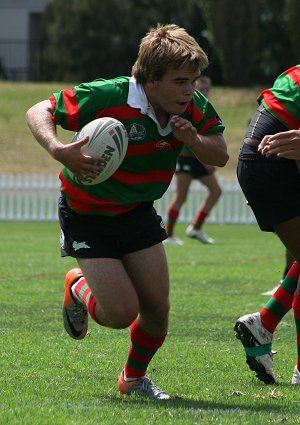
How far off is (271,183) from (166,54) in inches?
38.5

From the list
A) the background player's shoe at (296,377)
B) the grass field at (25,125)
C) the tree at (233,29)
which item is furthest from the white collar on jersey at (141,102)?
the tree at (233,29)

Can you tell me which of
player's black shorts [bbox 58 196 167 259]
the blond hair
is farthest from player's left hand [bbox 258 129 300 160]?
player's black shorts [bbox 58 196 167 259]

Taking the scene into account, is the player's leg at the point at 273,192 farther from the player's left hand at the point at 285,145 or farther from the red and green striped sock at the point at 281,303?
the red and green striped sock at the point at 281,303

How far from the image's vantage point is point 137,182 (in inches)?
236

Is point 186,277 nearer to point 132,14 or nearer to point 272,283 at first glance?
point 272,283

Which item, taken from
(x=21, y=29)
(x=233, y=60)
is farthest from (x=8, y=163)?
(x=21, y=29)

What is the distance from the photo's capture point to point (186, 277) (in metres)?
12.4

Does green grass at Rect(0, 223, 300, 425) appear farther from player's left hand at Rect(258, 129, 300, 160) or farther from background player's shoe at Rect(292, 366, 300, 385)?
player's left hand at Rect(258, 129, 300, 160)

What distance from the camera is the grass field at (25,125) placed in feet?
109

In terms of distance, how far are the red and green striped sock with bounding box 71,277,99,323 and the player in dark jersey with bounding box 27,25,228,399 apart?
13mm

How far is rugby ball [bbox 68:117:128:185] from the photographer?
222 inches

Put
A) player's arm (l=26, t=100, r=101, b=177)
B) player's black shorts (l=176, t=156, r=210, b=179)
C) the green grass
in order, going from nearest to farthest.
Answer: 1. the green grass
2. player's arm (l=26, t=100, r=101, b=177)
3. player's black shorts (l=176, t=156, r=210, b=179)

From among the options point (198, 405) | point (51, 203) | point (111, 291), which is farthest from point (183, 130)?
point (51, 203)

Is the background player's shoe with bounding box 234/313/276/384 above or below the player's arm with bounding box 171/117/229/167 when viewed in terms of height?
below
